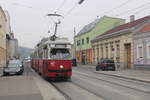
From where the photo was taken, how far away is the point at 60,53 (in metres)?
18.7

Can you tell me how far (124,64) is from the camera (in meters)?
38.7

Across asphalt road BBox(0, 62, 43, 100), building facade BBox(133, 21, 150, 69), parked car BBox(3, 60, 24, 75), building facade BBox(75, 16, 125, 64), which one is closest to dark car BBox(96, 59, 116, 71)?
building facade BBox(133, 21, 150, 69)

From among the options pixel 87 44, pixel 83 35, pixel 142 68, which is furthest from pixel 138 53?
pixel 83 35

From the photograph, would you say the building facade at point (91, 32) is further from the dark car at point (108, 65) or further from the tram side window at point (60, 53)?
the tram side window at point (60, 53)

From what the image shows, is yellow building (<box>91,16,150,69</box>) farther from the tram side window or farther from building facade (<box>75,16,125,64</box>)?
the tram side window

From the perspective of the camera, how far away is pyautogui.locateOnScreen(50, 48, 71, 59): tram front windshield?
1845 cm

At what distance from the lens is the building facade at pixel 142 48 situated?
1251 inches

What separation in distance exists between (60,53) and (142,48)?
56.9 ft

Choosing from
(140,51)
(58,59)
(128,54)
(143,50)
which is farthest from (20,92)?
(128,54)

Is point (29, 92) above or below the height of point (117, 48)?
below

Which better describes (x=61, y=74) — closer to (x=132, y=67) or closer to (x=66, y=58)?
(x=66, y=58)

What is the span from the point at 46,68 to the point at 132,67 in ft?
66.8

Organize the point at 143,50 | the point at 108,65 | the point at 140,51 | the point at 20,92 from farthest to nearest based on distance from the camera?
the point at 108,65 → the point at 140,51 → the point at 143,50 → the point at 20,92

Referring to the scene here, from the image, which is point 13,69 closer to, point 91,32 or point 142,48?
point 142,48
